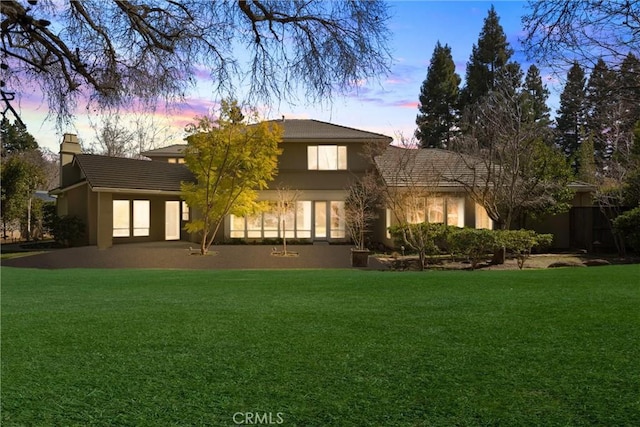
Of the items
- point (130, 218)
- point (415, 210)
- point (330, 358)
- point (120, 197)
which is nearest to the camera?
point (330, 358)

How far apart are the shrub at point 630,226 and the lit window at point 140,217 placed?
68.8ft

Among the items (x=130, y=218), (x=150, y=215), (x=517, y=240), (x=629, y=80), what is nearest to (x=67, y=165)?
(x=130, y=218)

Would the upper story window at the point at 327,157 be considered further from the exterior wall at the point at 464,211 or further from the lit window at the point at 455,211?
the lit window at the point at 455,211

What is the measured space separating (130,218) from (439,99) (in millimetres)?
27189

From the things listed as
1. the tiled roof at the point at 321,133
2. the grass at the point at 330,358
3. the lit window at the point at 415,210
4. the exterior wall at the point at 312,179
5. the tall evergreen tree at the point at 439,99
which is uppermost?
the tall evergreen tree at the point at 439,99

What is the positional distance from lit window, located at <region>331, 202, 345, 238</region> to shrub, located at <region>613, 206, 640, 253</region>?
11.7 m

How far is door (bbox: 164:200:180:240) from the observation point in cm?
2738

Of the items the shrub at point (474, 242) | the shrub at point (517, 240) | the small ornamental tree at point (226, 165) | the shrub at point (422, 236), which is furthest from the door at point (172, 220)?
the shrub at point (517, 240)

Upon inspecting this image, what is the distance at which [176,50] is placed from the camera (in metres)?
5.02

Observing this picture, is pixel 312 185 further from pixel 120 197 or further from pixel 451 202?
pixel 120 197

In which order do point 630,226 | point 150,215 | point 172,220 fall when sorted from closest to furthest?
1. point 630,226
2. point 150,215
3. point 172,220

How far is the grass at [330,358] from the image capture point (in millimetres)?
3646

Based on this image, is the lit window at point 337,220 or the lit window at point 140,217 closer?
the lit window at point 337,220

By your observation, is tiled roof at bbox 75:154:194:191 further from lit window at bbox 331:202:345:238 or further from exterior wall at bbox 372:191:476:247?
exterior wall at bbox 372:191:476:247
